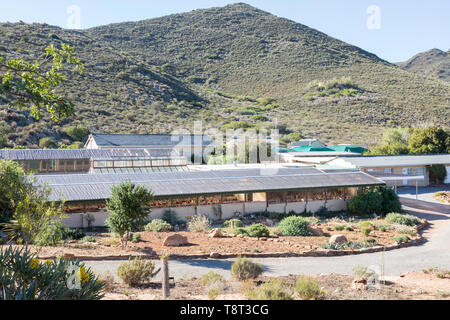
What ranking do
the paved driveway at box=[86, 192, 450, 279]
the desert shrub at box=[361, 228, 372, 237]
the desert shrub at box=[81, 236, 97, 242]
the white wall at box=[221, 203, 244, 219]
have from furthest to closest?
1. the white wall at box=[221, 203, 244, 219]
2. the desert shrub at box=[361, 228, 372, 237]
3. the desert shrub at box=[81, 236, 97, 242]
4. the paved driveway at box=[86, 192, 450, 279]

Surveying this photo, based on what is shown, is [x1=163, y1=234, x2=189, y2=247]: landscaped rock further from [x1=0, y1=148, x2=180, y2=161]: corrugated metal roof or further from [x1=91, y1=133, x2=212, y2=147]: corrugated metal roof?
[x1=91, y1=133, x2=212, y2=147]: corrugated metal roof

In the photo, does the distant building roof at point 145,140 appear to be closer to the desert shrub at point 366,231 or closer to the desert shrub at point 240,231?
the desert shrub at point 240,231

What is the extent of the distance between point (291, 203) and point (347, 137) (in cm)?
4063

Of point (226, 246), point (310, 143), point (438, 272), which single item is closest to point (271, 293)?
point (438, 272)

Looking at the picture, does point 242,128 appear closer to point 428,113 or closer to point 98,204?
point 428,113

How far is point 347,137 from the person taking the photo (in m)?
63.2

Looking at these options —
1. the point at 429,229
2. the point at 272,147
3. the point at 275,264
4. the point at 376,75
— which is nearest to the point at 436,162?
the point at 272,147

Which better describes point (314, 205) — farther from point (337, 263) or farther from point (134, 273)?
point (134, 273)

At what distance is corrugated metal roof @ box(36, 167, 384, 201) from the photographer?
74.4ft

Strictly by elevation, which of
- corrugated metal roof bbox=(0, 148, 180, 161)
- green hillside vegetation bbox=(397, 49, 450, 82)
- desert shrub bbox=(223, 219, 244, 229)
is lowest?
desert shrub bbox=(223, 219, 244, 229)

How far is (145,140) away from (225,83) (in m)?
48.2

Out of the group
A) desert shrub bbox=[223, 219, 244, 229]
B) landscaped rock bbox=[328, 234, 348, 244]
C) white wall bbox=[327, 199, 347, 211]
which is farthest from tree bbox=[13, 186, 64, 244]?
white wall bbox=[327, 199, 347, 211]

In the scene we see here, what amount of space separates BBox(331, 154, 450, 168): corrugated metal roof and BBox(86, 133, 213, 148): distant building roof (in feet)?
62.2

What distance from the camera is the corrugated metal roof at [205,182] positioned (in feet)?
74.4
